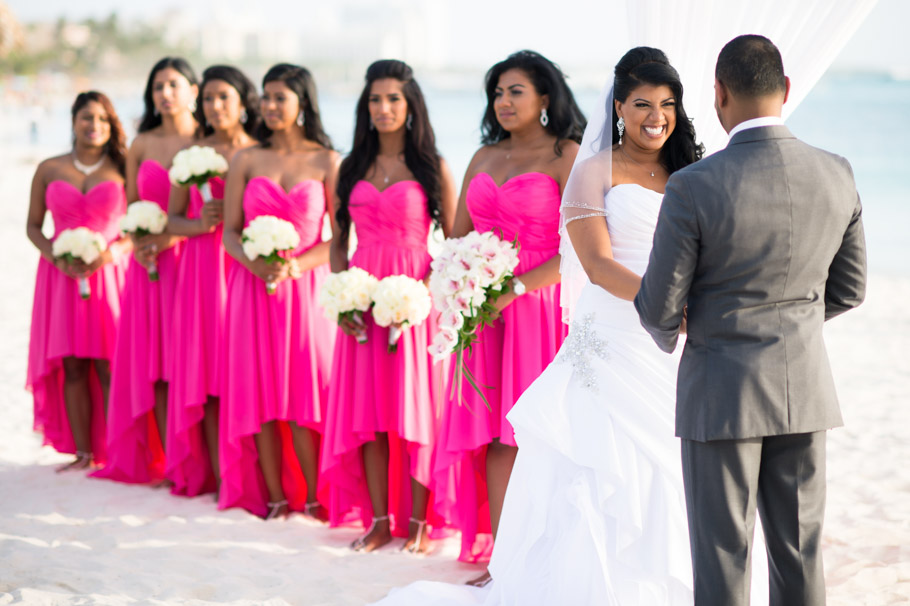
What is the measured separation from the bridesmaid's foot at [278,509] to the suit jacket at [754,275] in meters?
3.67

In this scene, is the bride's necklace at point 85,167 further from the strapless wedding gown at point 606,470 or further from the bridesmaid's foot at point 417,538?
the strapless wedding gown at point 606,470

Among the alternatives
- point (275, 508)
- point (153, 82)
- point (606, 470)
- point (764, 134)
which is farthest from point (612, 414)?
point (153, 82)

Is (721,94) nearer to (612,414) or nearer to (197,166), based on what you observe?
(612,414)

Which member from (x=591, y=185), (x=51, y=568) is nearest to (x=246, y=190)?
(x=51, y=568)

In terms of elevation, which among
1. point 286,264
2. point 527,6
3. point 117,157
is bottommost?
point 286,264

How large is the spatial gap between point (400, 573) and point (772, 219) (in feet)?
10.1

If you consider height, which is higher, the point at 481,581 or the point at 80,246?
the point at 80,246

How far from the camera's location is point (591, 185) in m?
3.64

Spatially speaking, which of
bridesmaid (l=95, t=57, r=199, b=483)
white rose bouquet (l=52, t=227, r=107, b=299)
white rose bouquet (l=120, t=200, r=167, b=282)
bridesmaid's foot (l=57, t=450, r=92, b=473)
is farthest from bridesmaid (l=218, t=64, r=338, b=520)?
bridesmaid's foot (l=57, t=450, r=92, b=473)

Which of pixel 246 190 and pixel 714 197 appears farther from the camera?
pixel 246 190

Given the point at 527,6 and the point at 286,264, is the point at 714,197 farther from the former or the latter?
the point at 527,6

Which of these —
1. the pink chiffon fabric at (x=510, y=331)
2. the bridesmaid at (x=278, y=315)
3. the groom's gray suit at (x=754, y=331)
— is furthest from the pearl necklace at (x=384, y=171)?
the groom's gray suit at (x=754, y=331)

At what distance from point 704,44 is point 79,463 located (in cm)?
553

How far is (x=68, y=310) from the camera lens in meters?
6.74
